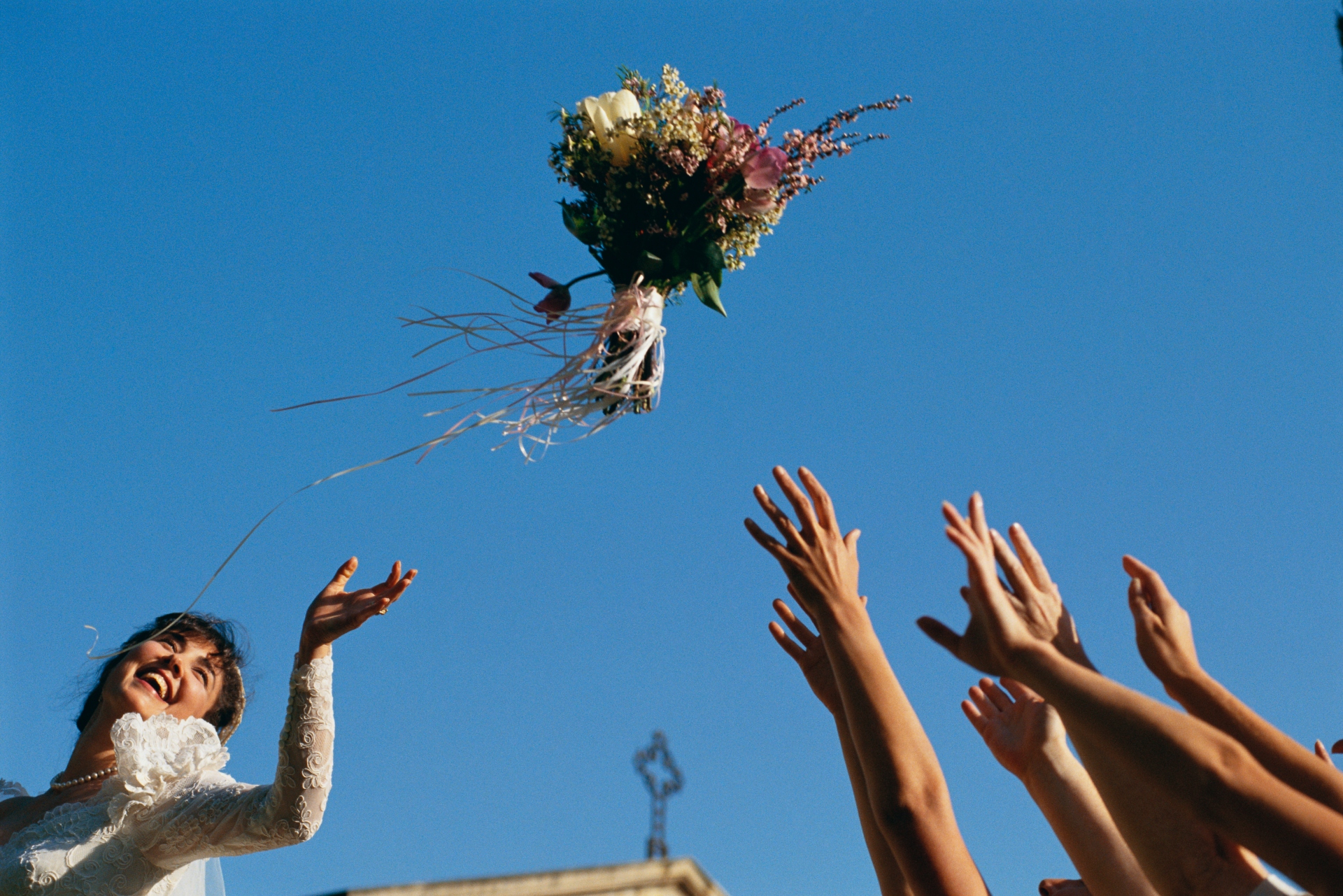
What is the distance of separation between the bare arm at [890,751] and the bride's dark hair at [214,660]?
309 cm

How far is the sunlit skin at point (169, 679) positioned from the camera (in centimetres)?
374

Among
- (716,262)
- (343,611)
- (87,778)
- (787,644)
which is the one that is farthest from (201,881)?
(716,262)

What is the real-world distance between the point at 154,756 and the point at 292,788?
29.5 inches

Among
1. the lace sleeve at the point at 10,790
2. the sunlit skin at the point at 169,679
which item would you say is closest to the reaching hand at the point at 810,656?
the sunlit skin at the point at 169,679

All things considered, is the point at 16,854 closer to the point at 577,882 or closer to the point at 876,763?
the point at 876,763

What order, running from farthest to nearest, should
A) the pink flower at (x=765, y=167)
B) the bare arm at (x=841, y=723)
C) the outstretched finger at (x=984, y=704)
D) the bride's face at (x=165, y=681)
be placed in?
1. the bride's face at (x=165, y=681)
2. the pink flower at (x=765, y=167)
3. the outstretched finger at (x=984, y=704)
4. the bare arm at (x=841, y=723)

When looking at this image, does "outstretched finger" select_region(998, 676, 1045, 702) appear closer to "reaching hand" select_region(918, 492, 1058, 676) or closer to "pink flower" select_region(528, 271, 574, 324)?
"reaching hand" select_region(918, 492, 1058, 676)

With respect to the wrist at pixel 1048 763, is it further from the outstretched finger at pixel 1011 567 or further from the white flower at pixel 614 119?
the white flower at pixel 614 119

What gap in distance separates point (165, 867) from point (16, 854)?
1.69ft

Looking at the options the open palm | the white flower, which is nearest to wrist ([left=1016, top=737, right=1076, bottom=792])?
the open palm

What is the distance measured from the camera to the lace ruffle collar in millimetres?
3812

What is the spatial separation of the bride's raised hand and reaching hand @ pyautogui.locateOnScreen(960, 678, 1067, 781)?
210 centimetres

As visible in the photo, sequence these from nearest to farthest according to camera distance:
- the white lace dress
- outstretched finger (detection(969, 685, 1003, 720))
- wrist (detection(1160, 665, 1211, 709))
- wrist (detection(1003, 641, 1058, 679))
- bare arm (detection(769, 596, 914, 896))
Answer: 1. wrist (detection(1003, 641, 1058, 679))
2. wrist (detection(1160, 665, 1211, 709))
3. bare arm (detection(769, 596, 914, 896))
4. the white lace dress
5. outstretched finger (detection(969, 685, 1003, 720))

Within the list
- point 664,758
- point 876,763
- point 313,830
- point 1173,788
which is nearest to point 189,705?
point 313,830
